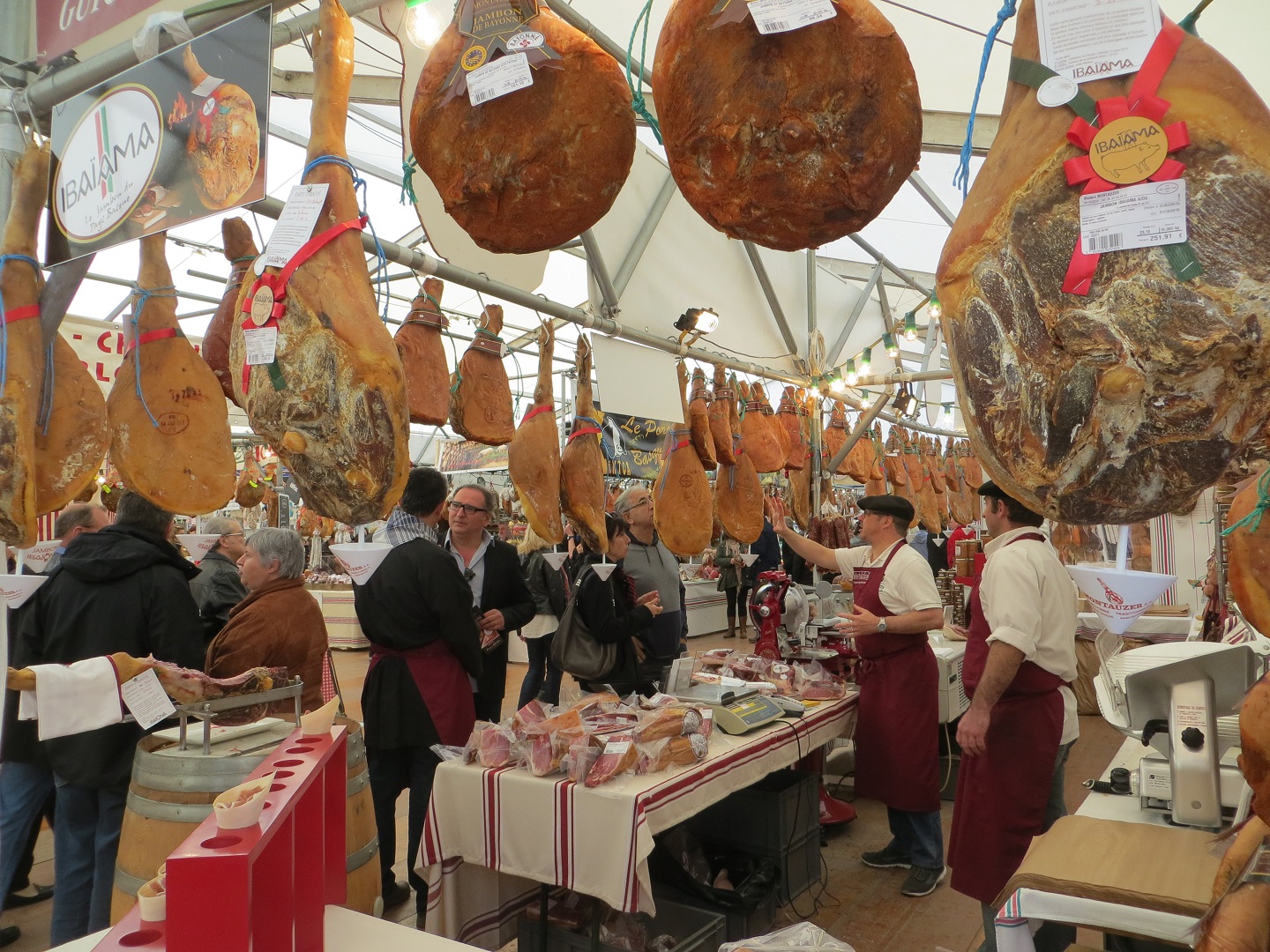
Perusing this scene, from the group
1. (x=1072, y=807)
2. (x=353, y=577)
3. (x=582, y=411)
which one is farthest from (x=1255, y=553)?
(x=1072, y=807)

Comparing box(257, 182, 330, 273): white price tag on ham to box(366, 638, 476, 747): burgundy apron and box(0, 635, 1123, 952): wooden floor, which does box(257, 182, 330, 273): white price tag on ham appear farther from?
box(0, 635, 1123, 952): wooden floor

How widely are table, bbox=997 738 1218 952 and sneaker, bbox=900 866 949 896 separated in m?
2.13

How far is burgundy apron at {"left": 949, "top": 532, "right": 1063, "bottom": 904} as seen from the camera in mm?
3463

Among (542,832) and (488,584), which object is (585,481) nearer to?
(488,584)

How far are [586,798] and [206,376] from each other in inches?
73.6

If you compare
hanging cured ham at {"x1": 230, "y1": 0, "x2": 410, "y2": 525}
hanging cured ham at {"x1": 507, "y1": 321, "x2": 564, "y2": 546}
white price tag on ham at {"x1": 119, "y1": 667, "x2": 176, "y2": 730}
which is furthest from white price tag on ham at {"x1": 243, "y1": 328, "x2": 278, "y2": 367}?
hanging cured ham at {"x1": 507, "y1": 321, "x2": 564, "y2": 546}

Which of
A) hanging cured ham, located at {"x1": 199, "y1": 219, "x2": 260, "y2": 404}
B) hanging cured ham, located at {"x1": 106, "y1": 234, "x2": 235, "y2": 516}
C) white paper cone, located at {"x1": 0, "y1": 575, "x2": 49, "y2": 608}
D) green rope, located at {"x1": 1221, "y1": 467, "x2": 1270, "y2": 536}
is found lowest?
white paper cone, located at {"x1": 0, "y1": 575, "x2": 49, "y2": 608}

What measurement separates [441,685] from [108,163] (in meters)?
2.63

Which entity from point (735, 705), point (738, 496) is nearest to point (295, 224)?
point (735, 705)

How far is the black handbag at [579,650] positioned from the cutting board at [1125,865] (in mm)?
2713

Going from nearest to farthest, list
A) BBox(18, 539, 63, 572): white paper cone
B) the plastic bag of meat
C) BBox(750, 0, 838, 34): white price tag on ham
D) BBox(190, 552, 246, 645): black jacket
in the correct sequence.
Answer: BBox(750, 0, 838, 34): white price tag on ham < the plastic bag of meat < BBox(18, 539, 63, 572): white paper cone < BBox(190, 552, 246, 645): black jacket

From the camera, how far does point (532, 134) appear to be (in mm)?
1314

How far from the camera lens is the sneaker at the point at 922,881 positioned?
423 cm

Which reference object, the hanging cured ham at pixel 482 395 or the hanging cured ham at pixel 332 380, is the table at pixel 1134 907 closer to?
the hanging cured ham at pixel 332 380
